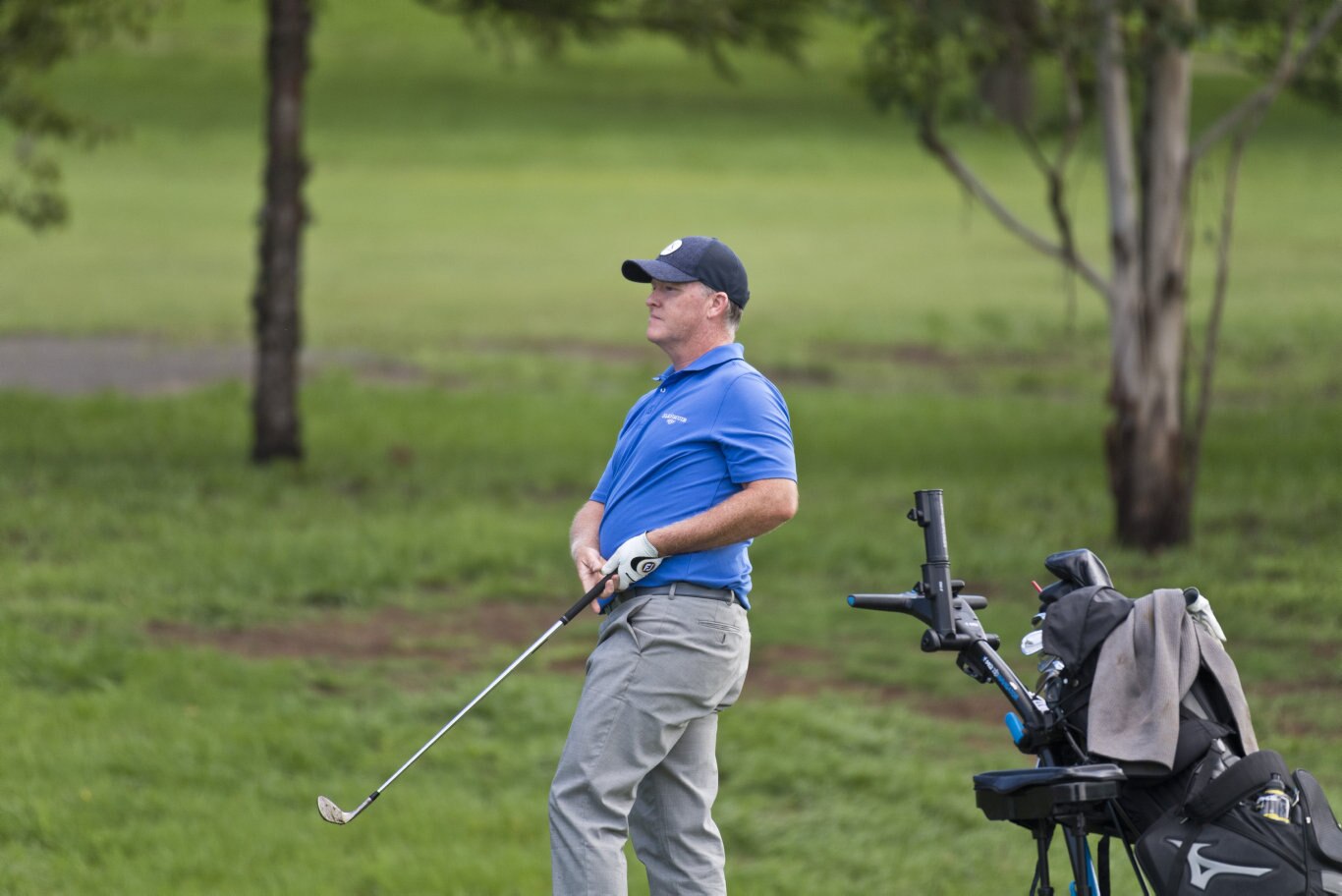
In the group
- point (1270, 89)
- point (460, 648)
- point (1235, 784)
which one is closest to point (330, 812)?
point (1235, 784)

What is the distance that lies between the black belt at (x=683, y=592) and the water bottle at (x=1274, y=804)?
139 centimetres

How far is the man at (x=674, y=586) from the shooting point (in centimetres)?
440

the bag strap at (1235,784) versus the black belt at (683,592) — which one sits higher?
the bag strap at (1235,784)

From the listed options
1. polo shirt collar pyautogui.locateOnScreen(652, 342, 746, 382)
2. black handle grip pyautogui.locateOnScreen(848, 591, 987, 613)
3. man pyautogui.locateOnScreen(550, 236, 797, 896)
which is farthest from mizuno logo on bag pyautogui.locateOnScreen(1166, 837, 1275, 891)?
polo shirt collar pyautogui.locateOnScreen(652, 342, 746, 382)

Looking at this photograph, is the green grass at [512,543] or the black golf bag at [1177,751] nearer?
the black golf bag at [1177,751]

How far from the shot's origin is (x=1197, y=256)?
115 ft

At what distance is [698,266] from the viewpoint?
462cm

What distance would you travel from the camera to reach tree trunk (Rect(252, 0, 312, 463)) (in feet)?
45.8

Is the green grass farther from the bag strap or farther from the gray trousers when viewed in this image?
the bag strap

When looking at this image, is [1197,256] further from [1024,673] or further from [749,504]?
[749,504]

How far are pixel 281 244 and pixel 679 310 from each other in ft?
32.2

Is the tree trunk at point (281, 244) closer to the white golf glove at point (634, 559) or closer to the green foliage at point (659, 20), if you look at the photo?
the green foliage at point (659, 20)

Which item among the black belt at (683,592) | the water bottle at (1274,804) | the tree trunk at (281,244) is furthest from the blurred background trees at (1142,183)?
the water bottle at (1274,804)

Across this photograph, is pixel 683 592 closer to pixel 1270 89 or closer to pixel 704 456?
pixel 704 456
